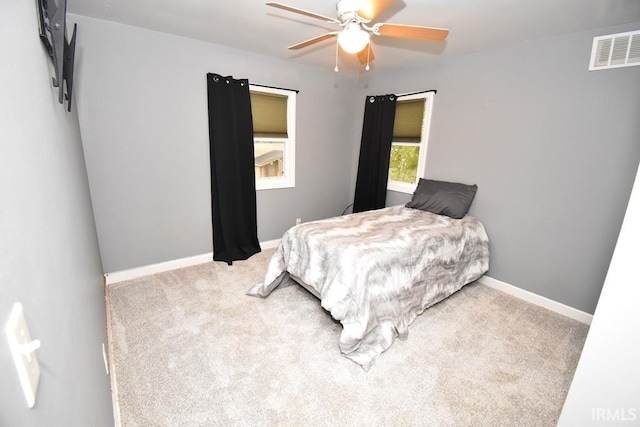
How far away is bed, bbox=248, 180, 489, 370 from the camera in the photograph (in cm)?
201

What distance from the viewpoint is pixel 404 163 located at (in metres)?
3.94

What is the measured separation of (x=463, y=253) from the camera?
2.78 m

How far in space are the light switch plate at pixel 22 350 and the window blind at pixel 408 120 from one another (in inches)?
152

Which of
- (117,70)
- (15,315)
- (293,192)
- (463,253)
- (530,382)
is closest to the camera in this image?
(15,315)

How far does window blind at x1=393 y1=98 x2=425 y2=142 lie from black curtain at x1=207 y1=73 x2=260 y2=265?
6.48 feet

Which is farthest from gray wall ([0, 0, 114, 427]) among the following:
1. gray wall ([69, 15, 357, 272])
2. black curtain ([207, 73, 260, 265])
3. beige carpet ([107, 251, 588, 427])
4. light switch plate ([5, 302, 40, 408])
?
A: black curtain ([207, 73, 260, 265])

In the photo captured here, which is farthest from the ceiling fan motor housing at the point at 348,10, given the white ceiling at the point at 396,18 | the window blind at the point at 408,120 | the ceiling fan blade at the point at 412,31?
the window blind at the point at 408,120

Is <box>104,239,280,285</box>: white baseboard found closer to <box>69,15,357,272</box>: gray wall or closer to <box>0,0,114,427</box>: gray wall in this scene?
<box>69,15,357,272</box>: gray wall

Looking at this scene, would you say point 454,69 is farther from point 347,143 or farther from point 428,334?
point 428,334

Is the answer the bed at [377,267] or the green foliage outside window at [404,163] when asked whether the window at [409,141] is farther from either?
the bed at [377,267]

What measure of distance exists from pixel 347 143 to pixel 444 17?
91.3 inches

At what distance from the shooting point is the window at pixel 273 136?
3.51 m

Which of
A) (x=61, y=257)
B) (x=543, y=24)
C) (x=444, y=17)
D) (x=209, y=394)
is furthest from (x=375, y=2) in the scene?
(x=209, y=394)

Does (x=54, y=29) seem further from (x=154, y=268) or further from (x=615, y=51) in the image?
(x=615, y=51)
